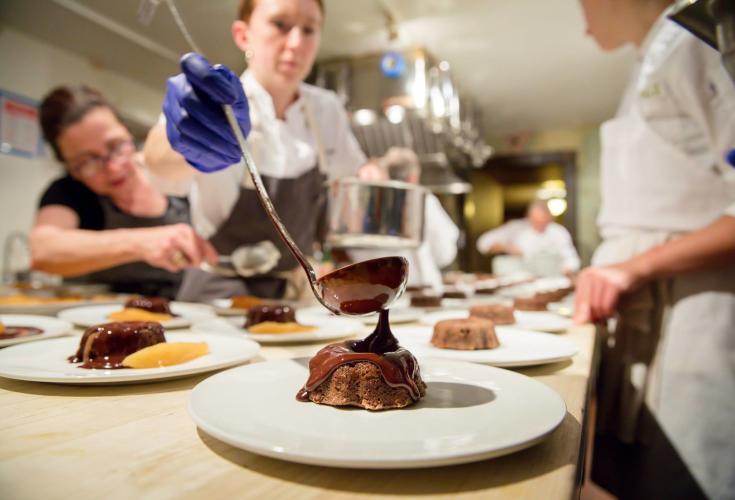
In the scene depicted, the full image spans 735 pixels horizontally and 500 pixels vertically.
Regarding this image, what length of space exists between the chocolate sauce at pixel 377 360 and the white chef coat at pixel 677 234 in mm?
1263

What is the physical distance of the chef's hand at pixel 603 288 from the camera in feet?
4.87

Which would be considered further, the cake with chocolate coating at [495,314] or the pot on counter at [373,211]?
the pot on counter at [373,211]

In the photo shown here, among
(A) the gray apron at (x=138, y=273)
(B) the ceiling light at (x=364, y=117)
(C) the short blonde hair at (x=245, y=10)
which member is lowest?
(A) the gray apron at (x=138, y=273)

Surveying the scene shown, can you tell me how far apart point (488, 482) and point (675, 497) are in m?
1.49

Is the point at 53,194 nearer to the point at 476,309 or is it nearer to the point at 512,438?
the point at 476,309

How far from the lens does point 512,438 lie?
44 centimetres

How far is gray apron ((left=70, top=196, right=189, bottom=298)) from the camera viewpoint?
2836 mm

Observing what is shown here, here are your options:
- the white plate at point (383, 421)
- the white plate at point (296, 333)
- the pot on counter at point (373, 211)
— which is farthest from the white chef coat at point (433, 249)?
the white plate at point (383, 421)

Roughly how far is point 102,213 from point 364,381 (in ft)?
8.89

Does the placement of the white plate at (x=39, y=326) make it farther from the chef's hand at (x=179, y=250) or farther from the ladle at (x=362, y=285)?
the ladle at (x=362, y=285)

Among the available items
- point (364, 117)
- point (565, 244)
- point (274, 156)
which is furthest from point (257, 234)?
point (565, 244)

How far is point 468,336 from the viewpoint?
1005mm

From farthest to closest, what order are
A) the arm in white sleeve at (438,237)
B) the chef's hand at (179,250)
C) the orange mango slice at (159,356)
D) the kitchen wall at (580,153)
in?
1. the kitchen wall at (580,153)
2. the arm in white sleeve at (438,237)
3. the chef's hand at (179,250)
4. the orange mango slice at (159,356)

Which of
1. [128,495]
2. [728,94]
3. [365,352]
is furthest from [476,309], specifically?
[128,495]
